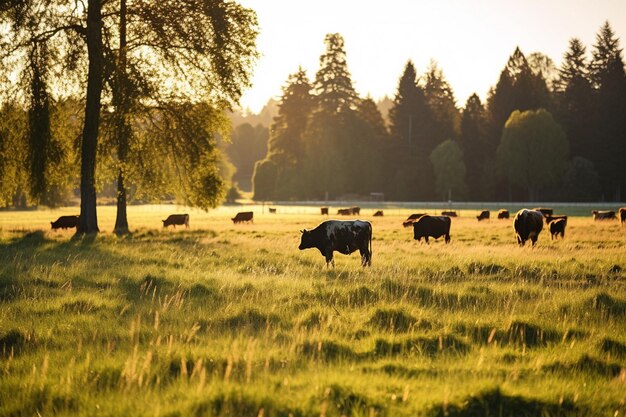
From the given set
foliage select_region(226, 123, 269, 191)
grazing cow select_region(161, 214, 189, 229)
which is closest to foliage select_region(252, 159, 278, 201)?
foliage select_region(226, 123, 269, 191)

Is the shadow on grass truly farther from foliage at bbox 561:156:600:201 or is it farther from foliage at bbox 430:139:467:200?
foliage at bbox 561:156:600:201

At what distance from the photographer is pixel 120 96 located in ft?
72.9

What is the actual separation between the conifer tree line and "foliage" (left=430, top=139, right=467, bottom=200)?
16 centimetres

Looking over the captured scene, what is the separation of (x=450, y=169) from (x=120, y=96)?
219 feet

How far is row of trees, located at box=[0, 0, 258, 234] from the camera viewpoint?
2194 cm

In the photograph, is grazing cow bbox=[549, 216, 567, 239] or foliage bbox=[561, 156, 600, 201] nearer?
grazing cow bbox=[549, 216, 567, 239]

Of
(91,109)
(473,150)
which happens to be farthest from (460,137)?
(91,109)

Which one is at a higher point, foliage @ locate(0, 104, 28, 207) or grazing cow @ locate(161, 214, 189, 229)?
foliage @ locate(0, 104, 28, 207)

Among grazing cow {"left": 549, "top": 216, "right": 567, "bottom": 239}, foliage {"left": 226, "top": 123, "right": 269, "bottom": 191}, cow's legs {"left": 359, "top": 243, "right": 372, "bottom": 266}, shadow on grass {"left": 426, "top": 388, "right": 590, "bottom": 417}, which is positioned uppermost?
foliage {"left": 226, "top": 123, "right": 269, "bottom": 191}

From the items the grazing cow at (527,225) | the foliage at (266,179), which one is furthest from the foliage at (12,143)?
the foliage at (266,179)

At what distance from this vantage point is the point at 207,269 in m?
13.5

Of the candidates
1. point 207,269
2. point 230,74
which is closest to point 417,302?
point 207,269

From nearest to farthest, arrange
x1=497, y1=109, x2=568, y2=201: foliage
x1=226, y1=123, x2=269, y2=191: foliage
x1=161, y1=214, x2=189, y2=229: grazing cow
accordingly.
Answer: x1=161, y1=214, x2=189, y2=229: grazing cow → x1=497, y1=109, x2=568, y2=201: foliage → x1=226, y1=123, x2=269, y2=191: foliage

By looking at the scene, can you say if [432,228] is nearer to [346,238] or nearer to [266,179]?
[346,238]
